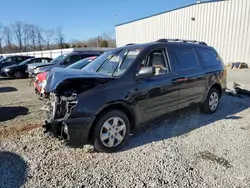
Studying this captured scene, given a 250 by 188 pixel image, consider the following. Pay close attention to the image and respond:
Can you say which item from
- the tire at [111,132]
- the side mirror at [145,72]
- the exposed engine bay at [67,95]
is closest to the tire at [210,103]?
the side mirror at [145,72]

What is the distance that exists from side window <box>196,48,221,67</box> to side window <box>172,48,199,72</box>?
31 cm

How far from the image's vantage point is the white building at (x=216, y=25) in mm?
17391

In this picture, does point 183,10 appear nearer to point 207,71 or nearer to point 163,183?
point 207,71

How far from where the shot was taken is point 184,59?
4.86 meters

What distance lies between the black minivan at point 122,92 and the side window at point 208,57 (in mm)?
100

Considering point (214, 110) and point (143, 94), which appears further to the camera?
point (214, 110)

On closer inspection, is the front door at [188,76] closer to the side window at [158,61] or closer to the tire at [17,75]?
the side window at [158,61]

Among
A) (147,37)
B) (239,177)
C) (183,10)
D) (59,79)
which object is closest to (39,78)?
(59,79)

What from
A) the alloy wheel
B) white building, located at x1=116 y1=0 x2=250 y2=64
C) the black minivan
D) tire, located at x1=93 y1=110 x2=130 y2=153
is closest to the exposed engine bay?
the black minivan

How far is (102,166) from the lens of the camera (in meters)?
3.34

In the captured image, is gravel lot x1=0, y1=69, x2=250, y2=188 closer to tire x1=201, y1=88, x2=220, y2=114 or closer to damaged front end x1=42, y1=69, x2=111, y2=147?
damaged front end x1=42, y1=69, x2=111, y2=147

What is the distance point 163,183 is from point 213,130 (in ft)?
7.40

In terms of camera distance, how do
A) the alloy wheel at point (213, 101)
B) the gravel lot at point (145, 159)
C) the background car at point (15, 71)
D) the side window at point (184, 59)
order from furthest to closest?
1. the background car at point (15, 71)
2. the alloy wheel at point (213, 101)
3. the side window at point (184, 59)
4. the gravel lot at point (145, 159)

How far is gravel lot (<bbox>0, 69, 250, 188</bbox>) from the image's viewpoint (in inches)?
117
